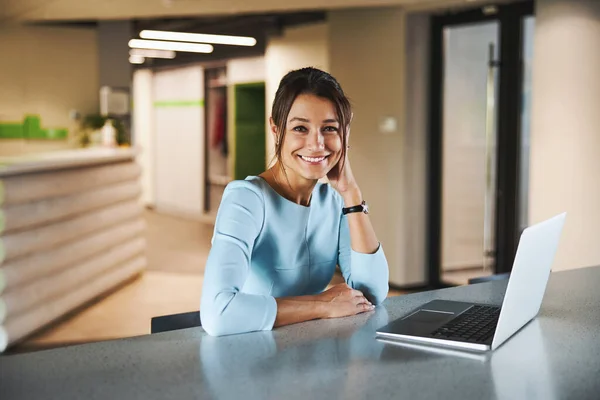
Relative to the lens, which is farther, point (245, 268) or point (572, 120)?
point (572, 120)

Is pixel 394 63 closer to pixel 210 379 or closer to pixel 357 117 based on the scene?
pixel 357 117

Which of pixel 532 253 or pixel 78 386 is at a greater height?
pixel 532 253

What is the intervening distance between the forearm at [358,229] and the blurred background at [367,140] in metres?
3.41

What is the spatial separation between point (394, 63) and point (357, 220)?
16.1ft

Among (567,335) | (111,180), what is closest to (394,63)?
(111,180)

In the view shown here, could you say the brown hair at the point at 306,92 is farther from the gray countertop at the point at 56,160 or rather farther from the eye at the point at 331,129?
the gray countertop at the point at 56,160

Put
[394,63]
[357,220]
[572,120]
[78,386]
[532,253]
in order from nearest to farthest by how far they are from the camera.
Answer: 1. [78,386]
2. [532,253]
3. [357,220]
4. [572,120]
5. [394,63]

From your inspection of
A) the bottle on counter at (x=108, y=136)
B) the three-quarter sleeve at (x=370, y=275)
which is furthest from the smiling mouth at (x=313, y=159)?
the bottle on counter at (x=108, y=136)

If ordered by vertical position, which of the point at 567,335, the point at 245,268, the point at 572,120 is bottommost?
the point at 567,335

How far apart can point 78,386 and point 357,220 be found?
1.08 metres

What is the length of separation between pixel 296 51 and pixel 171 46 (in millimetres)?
3658

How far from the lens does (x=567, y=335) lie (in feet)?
5.99

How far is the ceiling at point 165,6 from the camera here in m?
6.54

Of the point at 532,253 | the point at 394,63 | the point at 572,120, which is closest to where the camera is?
the point at 532,253
